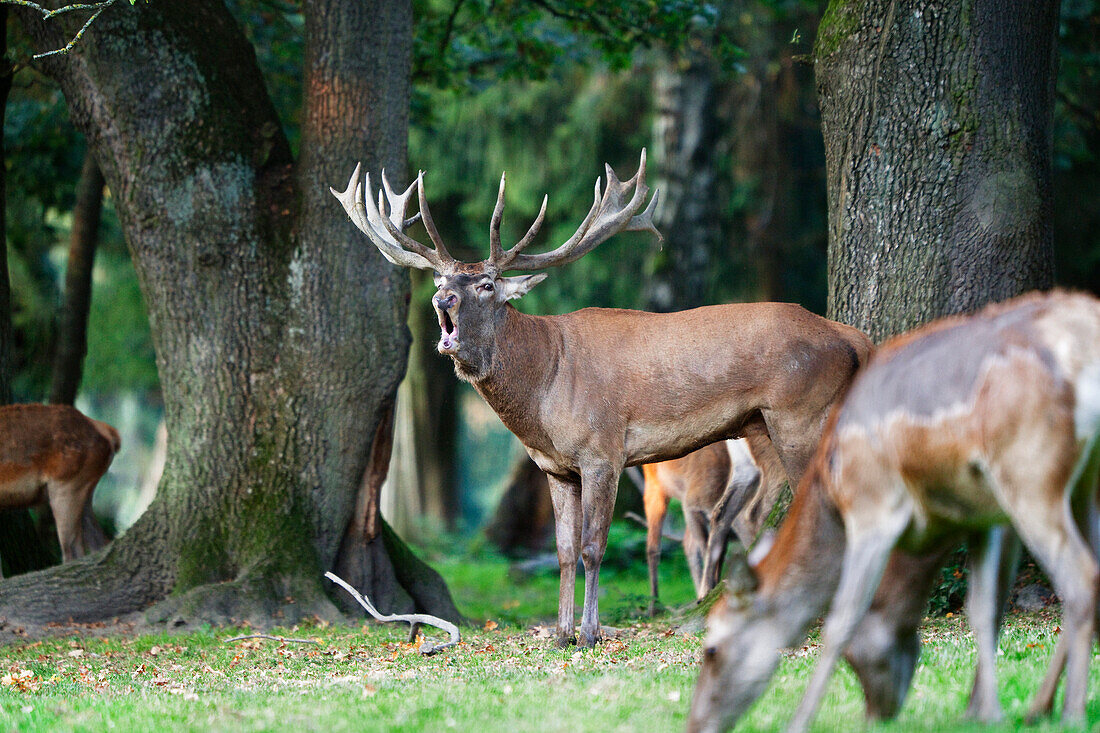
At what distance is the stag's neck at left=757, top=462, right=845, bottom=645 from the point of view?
4.32 metres

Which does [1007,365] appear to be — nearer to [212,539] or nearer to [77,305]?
[212,539]

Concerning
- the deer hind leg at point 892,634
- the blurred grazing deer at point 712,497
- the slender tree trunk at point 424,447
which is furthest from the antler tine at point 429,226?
the slender tree trunk at point 424,447

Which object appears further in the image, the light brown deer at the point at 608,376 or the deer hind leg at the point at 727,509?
the deer hind leg at the point at 727,509

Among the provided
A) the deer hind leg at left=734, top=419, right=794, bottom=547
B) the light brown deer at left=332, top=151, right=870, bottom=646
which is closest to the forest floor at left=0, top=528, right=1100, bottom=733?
the light brown deer at left=332, top=151, right=870, bottom=646

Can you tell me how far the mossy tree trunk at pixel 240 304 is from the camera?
873 centimetres

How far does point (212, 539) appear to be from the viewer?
28.6ft

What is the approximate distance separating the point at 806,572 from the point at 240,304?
578cm

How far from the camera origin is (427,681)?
6051mm

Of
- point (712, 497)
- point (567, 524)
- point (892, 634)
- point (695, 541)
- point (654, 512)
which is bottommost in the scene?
point (695, 541)

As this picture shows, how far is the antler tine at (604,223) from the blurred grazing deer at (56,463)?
4.85m

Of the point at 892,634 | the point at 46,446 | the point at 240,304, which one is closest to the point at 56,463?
the point at 46,446

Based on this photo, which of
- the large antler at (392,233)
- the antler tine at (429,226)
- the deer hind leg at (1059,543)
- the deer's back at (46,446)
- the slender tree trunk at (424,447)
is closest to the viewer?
the deer hind leg at (1059,543)

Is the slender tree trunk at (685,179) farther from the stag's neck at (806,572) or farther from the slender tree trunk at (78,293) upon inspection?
the stag's neck at (806,572)

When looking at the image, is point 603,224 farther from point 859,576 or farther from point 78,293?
point 78,293
